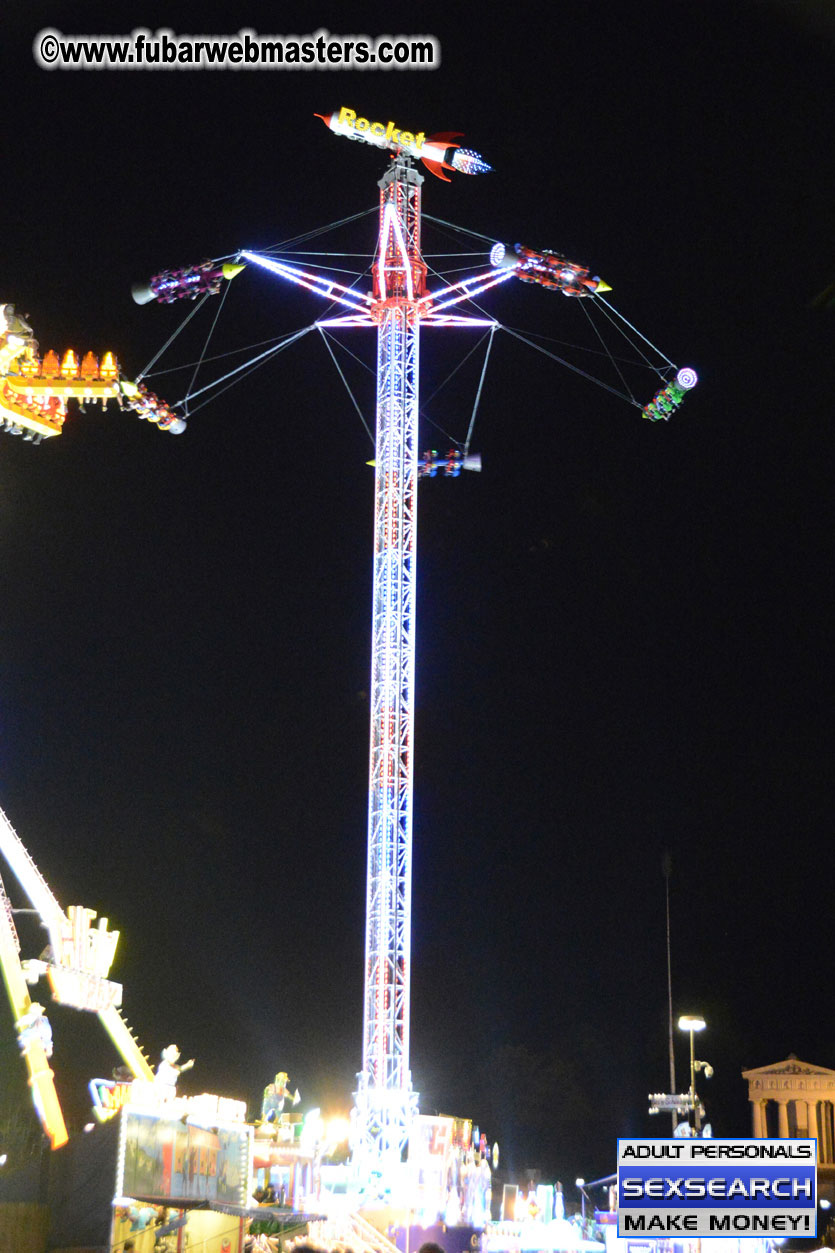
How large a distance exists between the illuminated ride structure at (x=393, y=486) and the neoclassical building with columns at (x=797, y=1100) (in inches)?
1400

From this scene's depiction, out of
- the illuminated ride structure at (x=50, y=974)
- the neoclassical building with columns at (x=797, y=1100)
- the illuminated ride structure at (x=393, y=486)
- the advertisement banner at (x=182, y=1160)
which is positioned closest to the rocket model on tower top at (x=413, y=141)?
the illuminated ride structure at (x=393, y=486)

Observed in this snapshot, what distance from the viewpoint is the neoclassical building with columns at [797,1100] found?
62500mm

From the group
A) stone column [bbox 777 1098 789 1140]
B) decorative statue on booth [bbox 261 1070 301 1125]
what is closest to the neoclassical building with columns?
stone column [bbox 777 1098 789 1140]

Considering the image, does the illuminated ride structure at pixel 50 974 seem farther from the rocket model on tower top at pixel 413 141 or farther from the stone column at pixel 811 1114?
the stone column at pixel 811 1114

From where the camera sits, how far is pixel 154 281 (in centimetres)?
2908

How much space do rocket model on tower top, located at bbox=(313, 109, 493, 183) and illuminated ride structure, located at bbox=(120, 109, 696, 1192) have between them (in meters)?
0.03

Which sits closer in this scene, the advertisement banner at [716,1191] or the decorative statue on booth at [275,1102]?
the advertisement banner at [716,1191]

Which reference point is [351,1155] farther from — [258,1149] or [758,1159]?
[758,1159]

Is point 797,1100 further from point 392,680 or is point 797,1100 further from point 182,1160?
point 182,1160

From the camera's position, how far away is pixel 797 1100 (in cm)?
6278

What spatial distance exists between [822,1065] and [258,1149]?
145 feet

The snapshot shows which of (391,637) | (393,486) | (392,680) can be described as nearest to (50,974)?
(392,680)

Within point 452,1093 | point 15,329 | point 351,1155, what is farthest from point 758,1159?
point 452,1093

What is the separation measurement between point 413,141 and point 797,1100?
46.2m
